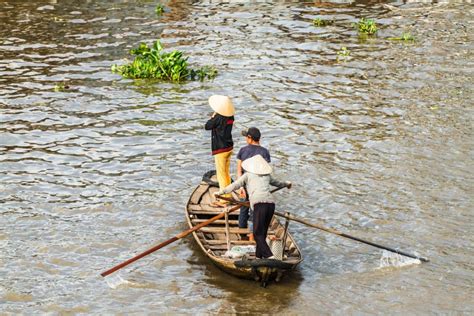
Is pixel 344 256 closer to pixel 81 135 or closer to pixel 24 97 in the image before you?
pixel 81 135

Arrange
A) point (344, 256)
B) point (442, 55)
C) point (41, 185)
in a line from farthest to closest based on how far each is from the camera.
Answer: point (442, 55), point (41, 185), point (344, 256)

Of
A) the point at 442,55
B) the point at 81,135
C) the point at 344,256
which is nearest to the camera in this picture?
the point at 344,256

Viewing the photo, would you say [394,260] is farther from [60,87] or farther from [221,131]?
[60,87]

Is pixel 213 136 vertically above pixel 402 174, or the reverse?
pixel 213 136

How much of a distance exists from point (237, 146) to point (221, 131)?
4.38 metres

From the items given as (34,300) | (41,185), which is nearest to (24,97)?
(41,185)

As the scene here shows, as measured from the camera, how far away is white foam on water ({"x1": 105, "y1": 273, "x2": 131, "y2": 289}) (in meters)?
11.7

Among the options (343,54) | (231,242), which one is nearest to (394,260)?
(231,242)

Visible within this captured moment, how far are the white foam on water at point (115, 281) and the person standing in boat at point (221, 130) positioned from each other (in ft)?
7.59

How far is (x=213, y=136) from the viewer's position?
13.3m

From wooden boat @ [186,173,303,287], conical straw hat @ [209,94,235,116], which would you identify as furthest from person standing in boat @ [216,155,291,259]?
conical straw hat @ [209,94,235,116]

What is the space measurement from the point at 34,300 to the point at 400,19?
66.7ft

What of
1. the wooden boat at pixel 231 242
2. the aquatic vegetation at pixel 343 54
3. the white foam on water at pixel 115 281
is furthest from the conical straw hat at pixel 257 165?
the aquatic vegetation at pixel 343 54

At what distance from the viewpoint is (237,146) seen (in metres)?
17.5
